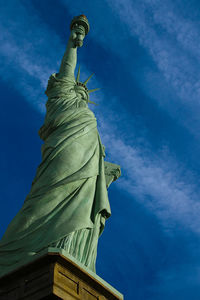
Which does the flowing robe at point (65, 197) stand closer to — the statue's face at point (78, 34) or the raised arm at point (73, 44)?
the raised arm at point (73, 44)

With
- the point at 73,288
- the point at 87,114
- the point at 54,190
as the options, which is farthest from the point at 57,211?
the point at 87,114

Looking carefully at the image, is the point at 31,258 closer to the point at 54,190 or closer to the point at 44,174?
the point at 54,190

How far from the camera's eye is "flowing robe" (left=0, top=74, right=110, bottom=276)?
26.6 feet

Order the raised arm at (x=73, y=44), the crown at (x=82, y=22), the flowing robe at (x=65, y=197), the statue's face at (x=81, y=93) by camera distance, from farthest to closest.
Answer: the crown at (x=82, y=22), the raised arm at (x=73, y=44), the statue's face at (x=81, y=93), the flowing robe at (x=65, y=197)

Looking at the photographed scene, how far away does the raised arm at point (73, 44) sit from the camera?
42.7ft

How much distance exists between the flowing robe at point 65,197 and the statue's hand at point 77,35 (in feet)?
10.9

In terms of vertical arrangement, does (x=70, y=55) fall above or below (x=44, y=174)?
above

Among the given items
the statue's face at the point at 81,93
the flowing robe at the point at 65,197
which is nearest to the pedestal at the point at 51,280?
the flowing robe at the point at 65,197

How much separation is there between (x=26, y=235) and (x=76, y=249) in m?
0.96

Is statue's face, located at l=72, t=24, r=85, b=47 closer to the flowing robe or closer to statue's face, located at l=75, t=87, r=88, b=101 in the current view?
statue's face, located at l=75, t=87, r=88, b=101

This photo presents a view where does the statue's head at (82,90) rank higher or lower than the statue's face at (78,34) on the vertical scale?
lower

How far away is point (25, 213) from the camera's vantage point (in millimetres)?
8594

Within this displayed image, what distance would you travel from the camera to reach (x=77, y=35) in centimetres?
1427

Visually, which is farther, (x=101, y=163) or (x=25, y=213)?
(x=101, y=163)
